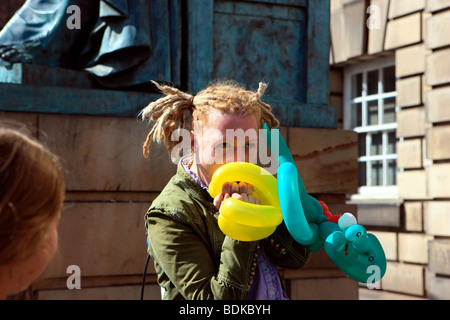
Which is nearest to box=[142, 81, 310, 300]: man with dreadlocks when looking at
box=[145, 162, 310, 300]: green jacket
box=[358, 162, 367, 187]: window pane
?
box=[145, 162, 310, 300]: green jacket

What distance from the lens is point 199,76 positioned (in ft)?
14.7

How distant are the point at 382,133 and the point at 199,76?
659 centimetres

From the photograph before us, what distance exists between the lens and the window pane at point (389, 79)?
34.1ft

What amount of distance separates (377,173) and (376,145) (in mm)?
452

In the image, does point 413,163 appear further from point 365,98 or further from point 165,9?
point 165,9

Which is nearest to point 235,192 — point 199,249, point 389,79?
point 199,249

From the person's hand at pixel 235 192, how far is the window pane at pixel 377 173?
852 centimetres

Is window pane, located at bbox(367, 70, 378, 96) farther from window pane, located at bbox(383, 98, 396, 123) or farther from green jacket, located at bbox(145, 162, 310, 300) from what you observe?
green jacket, located at bbox(145, 162, 310, 300)

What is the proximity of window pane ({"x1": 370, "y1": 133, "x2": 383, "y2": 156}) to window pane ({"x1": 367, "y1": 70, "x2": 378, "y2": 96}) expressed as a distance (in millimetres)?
725

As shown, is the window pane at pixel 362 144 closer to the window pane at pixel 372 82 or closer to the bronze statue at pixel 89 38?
the window pane at pixel 372 82

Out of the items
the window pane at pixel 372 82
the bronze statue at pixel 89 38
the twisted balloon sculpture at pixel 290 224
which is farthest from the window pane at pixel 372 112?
the twisted balloon sculpture at pixel 290 224

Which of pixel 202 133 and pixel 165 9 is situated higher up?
pixel 165 9

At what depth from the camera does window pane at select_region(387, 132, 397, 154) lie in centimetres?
1026
